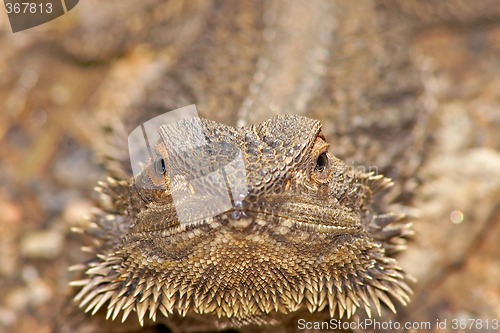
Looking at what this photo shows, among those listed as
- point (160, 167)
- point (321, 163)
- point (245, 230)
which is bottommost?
point (245, 230)

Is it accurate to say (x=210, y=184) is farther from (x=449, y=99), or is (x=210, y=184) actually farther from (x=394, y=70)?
(x=449, y=99)

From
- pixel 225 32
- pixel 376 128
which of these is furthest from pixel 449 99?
pixel 225 32

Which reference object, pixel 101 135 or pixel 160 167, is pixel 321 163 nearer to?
pixel 160 167

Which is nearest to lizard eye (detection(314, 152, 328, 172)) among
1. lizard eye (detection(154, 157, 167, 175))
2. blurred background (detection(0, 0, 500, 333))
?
lizard eye (detection(154, 157, 167, 175))

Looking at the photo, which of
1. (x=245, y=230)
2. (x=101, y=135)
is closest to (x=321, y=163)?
(x=245, y=230)

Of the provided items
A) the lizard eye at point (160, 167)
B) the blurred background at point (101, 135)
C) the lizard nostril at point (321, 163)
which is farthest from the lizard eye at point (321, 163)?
the blurred background at point (101, 135)

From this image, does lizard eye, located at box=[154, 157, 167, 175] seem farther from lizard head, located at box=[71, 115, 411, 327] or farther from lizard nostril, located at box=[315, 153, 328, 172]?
lizard nostril, located at box=[315, 153, 328, 172]

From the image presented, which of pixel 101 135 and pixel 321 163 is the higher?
pixel 101 135
